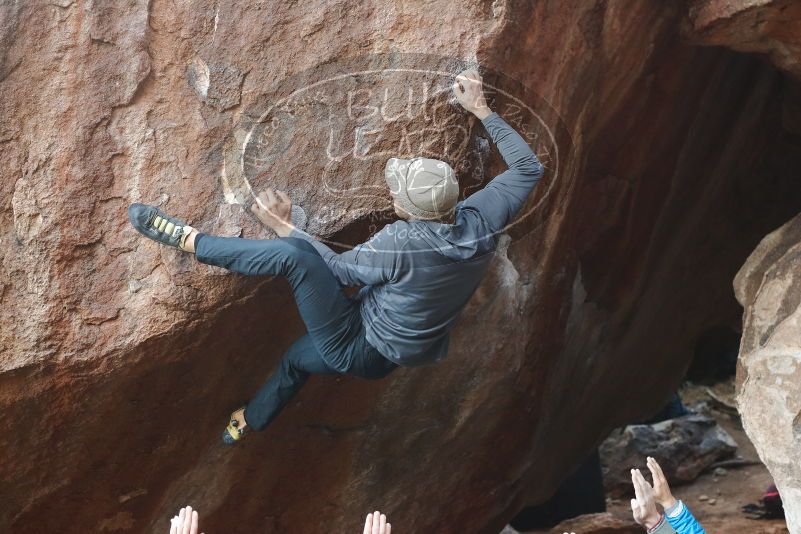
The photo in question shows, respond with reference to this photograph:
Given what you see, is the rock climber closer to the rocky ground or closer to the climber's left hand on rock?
the climber's left hand on rock

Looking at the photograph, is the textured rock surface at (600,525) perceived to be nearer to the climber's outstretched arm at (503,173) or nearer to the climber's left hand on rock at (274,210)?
the climber's outstretched arm at (503,173)

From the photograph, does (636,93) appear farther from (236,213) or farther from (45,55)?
(45,55)

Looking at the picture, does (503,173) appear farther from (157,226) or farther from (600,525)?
(600,525)

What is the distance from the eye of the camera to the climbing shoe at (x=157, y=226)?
3.19 m

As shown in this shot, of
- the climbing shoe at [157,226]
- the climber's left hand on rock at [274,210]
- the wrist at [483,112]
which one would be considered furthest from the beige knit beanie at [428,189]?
the climbing shoe at [157,226]

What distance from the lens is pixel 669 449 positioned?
834 centimetres

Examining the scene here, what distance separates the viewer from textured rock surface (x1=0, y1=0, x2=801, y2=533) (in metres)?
3.26

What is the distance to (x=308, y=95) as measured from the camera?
3348 millimetres

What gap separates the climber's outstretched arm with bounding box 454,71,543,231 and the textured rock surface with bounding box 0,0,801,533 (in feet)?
0.34

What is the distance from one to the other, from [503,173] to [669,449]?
581 centimetres

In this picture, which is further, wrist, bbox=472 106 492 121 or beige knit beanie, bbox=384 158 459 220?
wrist, bbox=472 106 492 121

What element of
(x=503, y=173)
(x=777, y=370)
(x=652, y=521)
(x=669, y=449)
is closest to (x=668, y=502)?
(x=652, y=521)

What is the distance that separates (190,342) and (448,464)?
75.9 inches

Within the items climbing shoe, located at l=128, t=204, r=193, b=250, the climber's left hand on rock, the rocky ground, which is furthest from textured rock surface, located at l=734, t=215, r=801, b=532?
the rocky ground
